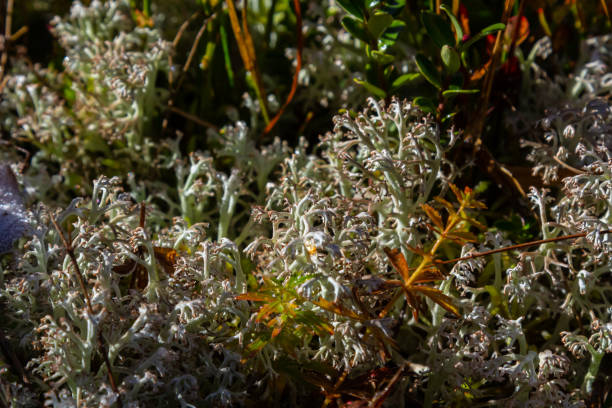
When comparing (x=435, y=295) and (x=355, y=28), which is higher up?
(x=355, y=28)

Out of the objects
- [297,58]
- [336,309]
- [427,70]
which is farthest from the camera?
[297,58]

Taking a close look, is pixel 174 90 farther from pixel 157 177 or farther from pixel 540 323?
pixel 540 323

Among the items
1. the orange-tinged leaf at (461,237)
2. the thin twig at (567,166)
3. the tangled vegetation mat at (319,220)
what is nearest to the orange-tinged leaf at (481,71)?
the tangled vegetation mat at (319,220)

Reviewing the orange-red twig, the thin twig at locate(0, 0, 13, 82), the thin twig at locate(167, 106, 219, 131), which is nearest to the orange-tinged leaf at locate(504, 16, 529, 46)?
the orange-red twig

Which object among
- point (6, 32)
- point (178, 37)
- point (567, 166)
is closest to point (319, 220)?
point (567, 166)

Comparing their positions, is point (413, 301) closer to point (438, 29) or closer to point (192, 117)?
point (438, 29)

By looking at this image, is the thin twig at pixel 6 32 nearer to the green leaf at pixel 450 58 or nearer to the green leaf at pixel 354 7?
the green leaf at pixel 354 7
